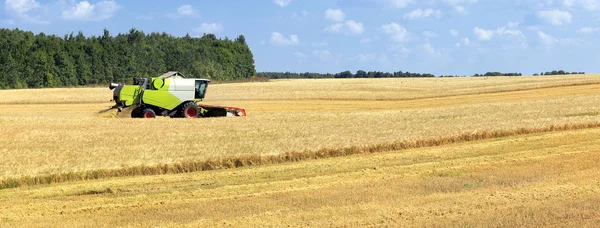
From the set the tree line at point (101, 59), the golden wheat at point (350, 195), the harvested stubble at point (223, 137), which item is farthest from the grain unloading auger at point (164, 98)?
the tree line at point (101, 59)

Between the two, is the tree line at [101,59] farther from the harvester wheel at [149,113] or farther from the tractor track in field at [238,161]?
the tractor track in field at [238,161]

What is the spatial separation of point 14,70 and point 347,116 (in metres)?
60.5

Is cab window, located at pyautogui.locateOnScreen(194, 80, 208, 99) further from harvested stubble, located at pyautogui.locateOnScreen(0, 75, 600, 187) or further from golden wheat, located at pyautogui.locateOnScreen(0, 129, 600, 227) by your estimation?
golden wheat, located at pyautogui.locateOnScreen(0, 129, 600, 227)

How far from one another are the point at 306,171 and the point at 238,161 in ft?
6.94

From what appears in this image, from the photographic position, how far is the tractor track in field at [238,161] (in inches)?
635

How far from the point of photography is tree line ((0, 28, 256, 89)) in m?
83.7

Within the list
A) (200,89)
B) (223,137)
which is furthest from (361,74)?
(223,137)

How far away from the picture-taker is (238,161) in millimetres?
18109

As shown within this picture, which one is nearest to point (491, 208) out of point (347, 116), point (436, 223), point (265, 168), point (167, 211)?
point (436, 223)

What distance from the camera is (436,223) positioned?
1112 centimetres

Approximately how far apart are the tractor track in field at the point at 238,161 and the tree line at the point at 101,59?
68.6m

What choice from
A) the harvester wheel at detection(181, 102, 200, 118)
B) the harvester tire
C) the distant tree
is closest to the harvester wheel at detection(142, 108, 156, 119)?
the harvester tire

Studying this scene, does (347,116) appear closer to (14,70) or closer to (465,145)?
(465,145)

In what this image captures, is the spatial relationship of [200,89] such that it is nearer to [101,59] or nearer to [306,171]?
[306,171]
